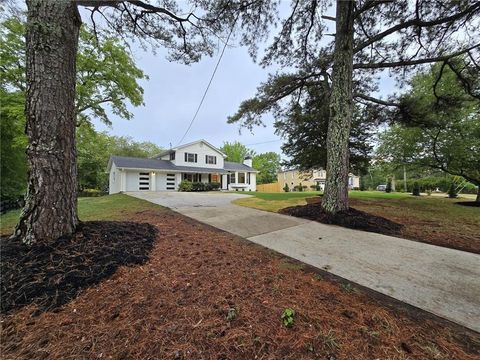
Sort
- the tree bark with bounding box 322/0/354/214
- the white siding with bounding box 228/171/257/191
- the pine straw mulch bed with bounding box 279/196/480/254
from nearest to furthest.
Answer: the pine straw mulch bed with bounding box 279/196/480/254
the tree bark with bounding box 322/0/354/214
the white siding with bounding box 228/171/257/191

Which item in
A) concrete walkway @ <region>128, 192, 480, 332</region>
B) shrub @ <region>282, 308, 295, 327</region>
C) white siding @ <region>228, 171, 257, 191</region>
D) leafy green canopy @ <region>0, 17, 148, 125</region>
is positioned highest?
leafy green canopy @ <region>0, 17, 148, 125</region>

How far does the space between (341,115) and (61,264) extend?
6176mm

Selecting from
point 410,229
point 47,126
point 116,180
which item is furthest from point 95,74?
point 410,229

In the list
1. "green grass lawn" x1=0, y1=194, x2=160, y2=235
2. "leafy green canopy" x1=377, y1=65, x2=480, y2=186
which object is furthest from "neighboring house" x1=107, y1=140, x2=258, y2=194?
"leafy green canopy" x1=377, y1=65, x2=480, y2=186

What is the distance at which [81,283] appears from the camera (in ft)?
6.34

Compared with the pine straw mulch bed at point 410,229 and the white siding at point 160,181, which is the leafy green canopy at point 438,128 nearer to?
the pine straw mulch bed at point 410,229

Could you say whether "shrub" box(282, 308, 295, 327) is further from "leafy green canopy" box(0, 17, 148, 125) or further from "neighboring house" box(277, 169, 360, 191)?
"neighboring house" box(277, 169, 360, 191)

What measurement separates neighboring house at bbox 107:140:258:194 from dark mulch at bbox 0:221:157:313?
1614cm

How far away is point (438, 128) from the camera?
909 cm

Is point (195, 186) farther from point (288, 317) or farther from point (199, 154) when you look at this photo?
point (288, 317)

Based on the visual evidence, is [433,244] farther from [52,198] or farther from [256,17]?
[256,17]

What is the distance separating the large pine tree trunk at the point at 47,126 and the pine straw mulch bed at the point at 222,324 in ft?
3.65

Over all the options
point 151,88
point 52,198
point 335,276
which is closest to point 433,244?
point 335,276

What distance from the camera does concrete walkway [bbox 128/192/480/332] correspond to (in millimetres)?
1881
